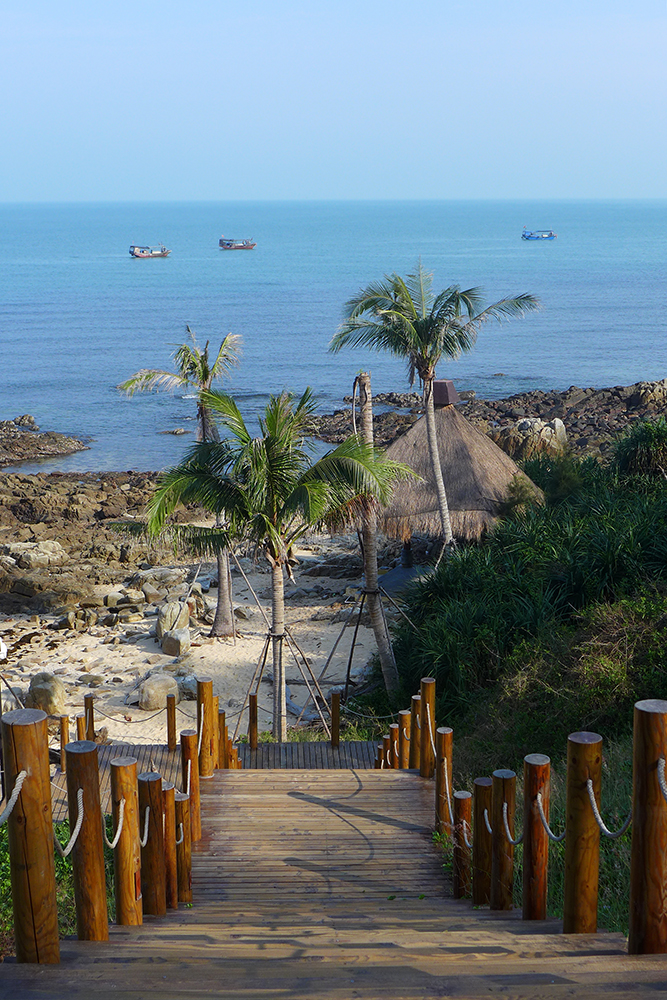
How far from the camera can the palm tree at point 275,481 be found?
38.4ft

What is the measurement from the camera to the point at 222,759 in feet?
29.7

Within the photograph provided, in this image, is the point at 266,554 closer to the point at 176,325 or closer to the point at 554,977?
the point at 554,977

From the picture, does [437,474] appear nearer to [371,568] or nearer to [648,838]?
[371,568]

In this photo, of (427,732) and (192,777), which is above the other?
(192,777)

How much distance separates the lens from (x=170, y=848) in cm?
511

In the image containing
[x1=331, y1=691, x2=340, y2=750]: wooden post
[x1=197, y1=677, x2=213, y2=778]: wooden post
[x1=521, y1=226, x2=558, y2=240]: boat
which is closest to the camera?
[x1=197, y1=677, x2=213, y2=778]: wooden post

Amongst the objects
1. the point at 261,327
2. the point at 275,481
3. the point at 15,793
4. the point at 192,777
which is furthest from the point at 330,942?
the point at 261,327

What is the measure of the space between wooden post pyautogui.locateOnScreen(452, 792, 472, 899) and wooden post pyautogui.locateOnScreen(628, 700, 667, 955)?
2010 millimetres

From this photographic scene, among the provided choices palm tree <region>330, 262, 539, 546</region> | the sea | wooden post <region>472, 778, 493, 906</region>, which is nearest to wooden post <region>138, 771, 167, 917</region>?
wooden post <region>472, 778, 493, 906</region>

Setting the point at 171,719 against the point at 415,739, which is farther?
the point at 171,719

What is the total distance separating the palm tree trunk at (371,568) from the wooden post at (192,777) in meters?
6.33

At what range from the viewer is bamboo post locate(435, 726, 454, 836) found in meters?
6.62

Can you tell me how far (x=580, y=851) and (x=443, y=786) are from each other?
2.84 meters

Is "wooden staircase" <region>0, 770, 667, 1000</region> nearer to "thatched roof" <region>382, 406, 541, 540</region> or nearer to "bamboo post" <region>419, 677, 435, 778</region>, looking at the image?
"bamboo post" <region>419, 677, 435, 778</region>
